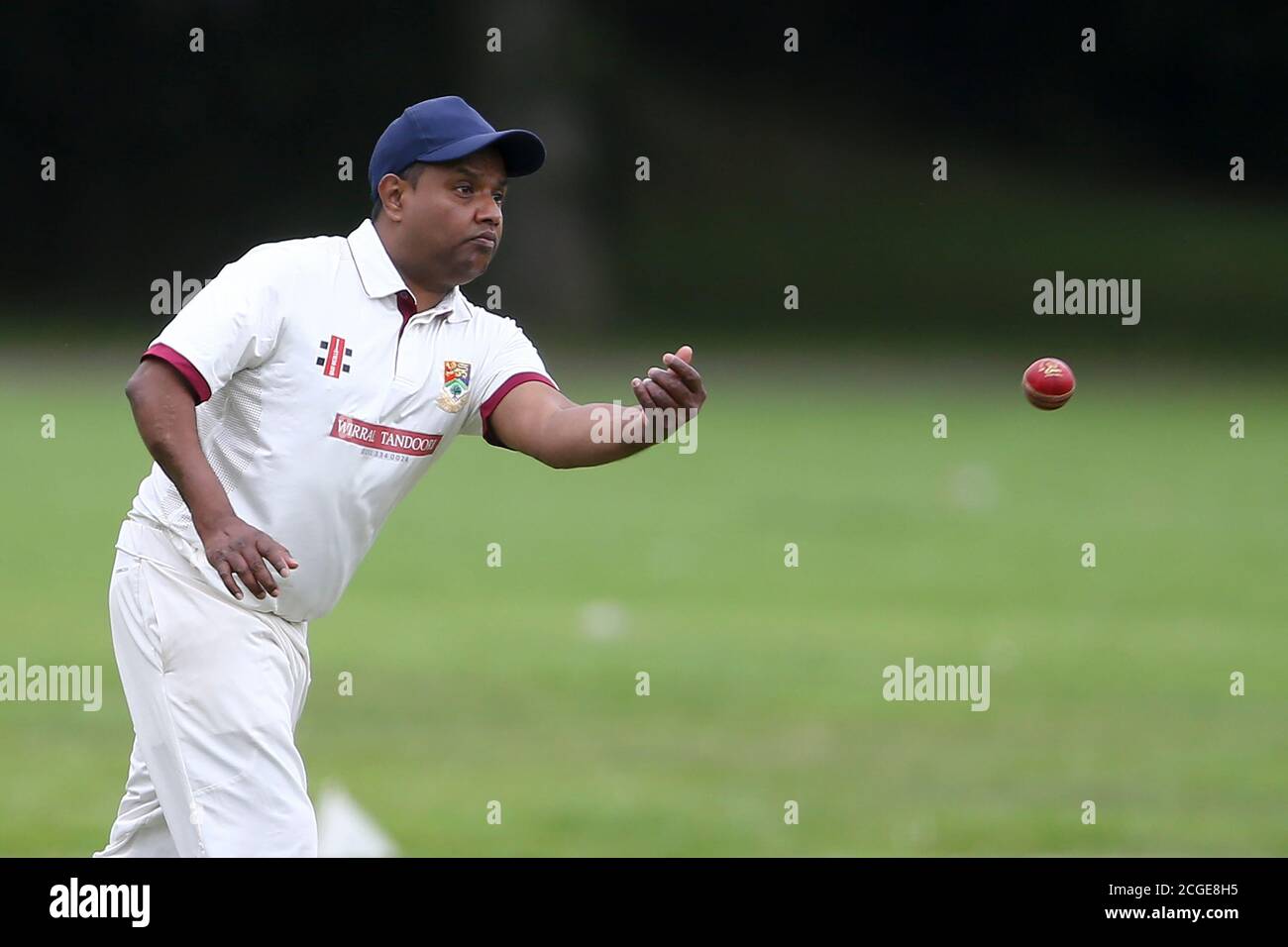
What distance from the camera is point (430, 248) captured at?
6.14 m

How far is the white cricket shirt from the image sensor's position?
588cm

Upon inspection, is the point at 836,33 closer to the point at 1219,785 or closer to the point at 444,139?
the point at 1219,785

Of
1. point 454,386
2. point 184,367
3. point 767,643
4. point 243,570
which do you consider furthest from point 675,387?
point 767,643

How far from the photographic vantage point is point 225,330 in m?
5.70

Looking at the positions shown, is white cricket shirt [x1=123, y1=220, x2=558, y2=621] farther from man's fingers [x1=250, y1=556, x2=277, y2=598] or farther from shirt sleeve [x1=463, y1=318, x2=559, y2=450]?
man's fingers [x1=250, y1=556, x2=277, y2=598]

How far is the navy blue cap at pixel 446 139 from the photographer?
19.9 feet

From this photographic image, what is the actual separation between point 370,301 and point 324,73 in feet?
127

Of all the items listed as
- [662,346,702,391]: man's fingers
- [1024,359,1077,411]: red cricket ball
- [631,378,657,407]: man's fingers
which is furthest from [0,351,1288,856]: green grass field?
[662,346,702,391]: man's fingers

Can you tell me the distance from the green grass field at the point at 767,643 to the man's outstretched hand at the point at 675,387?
3.86 meters

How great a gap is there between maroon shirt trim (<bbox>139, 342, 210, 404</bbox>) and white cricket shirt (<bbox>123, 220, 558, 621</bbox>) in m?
0.06

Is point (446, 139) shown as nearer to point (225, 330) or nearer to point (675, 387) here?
point (225, 330)

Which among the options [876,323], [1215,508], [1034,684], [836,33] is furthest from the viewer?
[836,33]

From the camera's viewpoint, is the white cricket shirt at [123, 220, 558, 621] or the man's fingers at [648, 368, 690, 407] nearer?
the man's fingers at [648, 368, 690, 407]
